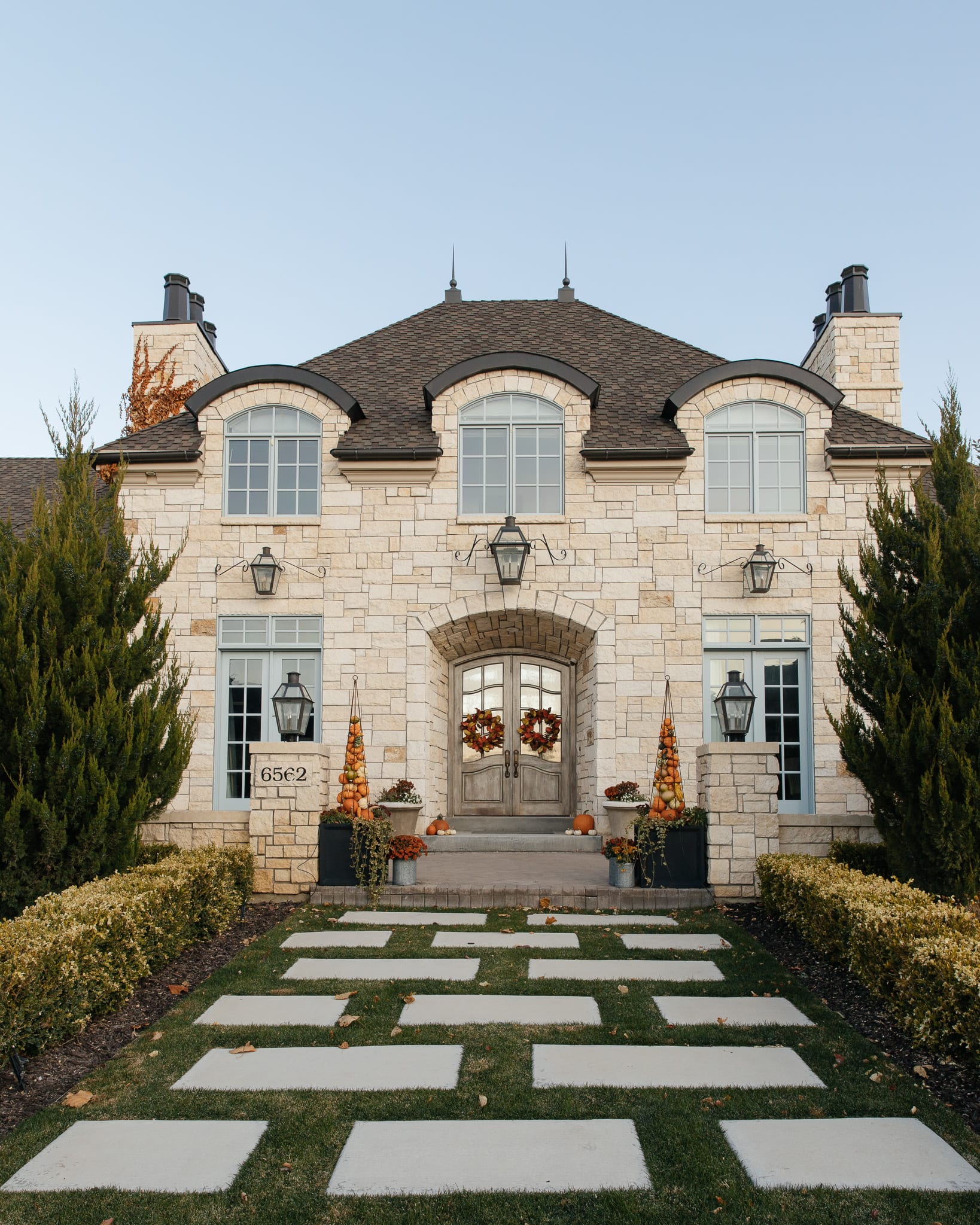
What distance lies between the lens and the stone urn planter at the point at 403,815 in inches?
451

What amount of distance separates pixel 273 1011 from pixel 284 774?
12.1 ft

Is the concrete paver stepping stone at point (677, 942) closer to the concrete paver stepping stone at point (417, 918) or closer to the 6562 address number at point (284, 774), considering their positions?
the concrete paver stepping stone at point (417, 918)

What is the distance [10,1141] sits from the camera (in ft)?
12.9

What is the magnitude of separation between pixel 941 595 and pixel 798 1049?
12.1 feet

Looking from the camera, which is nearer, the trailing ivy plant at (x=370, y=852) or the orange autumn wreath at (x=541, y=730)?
the trailing ivy plant at (x=370, y=852)

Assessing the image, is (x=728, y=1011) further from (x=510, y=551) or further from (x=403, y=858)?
(x=510, y=551)

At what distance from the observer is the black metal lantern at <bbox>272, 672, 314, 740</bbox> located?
9.73 metres

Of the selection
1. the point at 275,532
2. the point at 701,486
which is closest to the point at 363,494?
the point at 275,532

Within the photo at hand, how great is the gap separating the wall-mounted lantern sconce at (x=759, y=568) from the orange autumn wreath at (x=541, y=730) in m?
3.01

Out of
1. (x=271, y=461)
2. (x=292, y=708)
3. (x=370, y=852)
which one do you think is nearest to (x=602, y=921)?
(x=370, y=852)

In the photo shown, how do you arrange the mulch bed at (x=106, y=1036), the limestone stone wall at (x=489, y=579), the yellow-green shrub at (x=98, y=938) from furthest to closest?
the limestone stone wall at (x=489, y=579) → the yellow-green shrub at (x=98, y=938) → the mulch bed at (x=106, y=1036)

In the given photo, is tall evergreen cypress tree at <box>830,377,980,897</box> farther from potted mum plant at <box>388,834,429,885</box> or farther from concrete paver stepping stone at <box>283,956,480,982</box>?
potted mum plant at <box>388,834,429,885</box>

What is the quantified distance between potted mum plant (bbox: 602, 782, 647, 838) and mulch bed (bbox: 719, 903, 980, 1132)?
2154mm

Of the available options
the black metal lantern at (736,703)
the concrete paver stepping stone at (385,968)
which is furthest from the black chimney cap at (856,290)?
the concrete paver stepping stone at (385,968)
